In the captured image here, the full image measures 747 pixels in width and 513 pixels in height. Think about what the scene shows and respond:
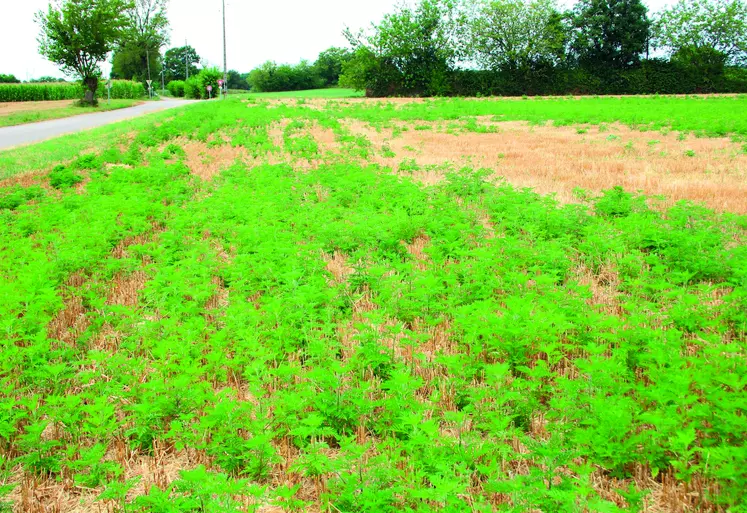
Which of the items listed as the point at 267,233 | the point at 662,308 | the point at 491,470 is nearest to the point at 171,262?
the point at 267,233

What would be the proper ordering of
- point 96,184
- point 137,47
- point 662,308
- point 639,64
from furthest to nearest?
point 137,47, point 639,64, point 96,184, point 662,308

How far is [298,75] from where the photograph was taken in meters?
106

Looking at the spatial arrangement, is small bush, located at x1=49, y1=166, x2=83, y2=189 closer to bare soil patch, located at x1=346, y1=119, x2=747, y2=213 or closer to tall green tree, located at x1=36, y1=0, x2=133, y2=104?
bare soil patch, located at x1=346, y1=119, x2=747, y2=213

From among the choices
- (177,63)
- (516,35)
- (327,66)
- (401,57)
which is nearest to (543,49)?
(516,35)

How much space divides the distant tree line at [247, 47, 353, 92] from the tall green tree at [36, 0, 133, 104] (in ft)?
181

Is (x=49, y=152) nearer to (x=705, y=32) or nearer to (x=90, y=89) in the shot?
(x=90, y=89)

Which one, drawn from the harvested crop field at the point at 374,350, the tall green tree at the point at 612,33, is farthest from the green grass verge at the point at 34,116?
the tall green tree at the point at 612,33

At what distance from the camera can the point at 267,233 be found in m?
7.63

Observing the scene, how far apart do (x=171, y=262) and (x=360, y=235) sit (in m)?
2.60

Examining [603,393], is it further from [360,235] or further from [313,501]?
[360,235]

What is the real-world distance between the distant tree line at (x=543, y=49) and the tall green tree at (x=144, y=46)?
57544 mm

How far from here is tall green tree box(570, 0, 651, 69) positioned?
206 feet

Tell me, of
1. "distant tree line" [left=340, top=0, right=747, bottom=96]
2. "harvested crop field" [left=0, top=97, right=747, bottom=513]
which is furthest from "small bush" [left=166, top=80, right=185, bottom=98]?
"harvested crop field" [left=0, top=97, right=747, bottom=513]

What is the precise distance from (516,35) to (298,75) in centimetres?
5394
